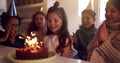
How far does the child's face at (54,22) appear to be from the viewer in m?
1.07

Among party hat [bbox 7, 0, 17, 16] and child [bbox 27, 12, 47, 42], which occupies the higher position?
party hat [bbox 7, 0, 17, 16]

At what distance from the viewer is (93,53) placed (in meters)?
1.00

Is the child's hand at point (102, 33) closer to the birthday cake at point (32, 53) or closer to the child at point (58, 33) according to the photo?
the child at point (58, 33)

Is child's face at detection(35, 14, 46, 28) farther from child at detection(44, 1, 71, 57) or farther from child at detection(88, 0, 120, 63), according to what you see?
child at detection(88, 0, 120, 63)

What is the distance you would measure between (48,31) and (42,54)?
0.37 metres

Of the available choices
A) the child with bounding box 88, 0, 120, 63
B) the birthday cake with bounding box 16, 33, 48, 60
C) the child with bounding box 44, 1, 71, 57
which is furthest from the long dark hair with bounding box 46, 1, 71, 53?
the birthday cake with bounding box 16, 33, 48, 60

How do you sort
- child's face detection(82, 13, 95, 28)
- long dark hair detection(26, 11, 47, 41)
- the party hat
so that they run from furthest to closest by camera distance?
the party hat
long dark hair detection(26, 11, 47, 41)
child's face detection(82, 13, 95, 28)

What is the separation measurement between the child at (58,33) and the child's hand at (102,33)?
0.15m

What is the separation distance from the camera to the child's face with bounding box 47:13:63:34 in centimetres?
107

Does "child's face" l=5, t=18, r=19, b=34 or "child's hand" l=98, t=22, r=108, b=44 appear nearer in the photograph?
"child's hand" l=98, t=22, r=108, b=44

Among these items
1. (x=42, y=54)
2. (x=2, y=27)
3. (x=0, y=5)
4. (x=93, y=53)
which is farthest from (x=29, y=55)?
(x=0, y=5)

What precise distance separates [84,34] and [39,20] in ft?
0.77

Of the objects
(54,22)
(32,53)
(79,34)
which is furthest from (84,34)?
(32,53)

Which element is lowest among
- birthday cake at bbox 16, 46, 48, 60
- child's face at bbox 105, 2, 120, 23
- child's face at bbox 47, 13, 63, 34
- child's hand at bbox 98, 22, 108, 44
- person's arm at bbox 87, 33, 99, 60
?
person's arm at bbox 87, 33, 99, 60
